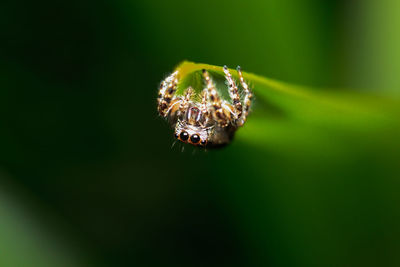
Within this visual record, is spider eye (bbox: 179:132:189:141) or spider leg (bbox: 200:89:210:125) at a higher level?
spider leg (bbox: 200:89:210:125)

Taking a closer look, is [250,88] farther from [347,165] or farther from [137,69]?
[137,69]

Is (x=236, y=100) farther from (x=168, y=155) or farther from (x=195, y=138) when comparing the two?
(x=168, y=155)

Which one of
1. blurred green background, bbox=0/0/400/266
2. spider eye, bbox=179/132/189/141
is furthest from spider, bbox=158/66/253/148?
blurred green background, bbox=0/0/400/266

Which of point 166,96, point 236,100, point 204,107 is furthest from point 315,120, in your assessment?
point 166,96

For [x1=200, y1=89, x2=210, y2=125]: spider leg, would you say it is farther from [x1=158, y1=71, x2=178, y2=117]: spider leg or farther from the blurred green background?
the blurred green background

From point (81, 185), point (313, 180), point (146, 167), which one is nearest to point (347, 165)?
point (313, 180)

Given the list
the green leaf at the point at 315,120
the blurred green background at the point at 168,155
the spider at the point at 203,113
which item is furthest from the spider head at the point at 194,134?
the blurred green background at the point at 168,155
